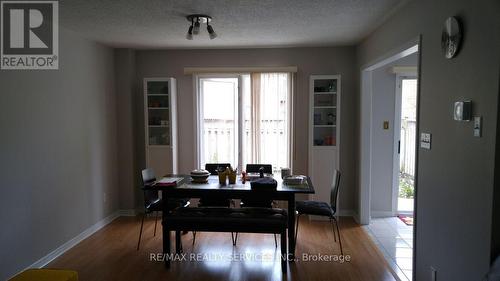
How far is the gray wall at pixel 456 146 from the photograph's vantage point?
1751 millimetres

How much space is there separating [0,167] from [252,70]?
325cm

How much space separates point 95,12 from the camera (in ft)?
10.2

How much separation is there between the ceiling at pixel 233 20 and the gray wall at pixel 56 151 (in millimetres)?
532

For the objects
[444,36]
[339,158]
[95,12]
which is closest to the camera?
[444,36]

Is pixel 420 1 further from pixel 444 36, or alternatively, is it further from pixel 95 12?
pixel 95 12

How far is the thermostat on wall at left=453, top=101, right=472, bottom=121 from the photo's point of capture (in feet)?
6.23

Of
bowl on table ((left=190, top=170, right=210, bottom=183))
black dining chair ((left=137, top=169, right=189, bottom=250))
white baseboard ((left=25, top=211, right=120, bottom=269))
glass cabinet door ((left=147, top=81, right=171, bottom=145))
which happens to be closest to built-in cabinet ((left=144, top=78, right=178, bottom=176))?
glass cabinet door ((left=147, top=81, right=171, bottom=145))

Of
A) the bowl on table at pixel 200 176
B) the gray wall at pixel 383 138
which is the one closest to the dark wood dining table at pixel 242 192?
the bowl on table at pixel 200 176

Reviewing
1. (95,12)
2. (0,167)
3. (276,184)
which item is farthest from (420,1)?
(0,167)

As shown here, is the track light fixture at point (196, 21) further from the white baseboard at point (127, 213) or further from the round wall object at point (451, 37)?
the white baseboard at point (127, 213)

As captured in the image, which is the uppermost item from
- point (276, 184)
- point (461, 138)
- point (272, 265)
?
Answer: point (461, 138)

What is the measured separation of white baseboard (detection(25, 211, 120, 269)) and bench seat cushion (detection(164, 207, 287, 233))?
1354 mm

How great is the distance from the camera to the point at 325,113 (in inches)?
191

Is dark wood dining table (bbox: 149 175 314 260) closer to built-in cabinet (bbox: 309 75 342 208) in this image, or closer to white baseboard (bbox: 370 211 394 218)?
built-in cabinet (bbox: 309 75 342 208)
